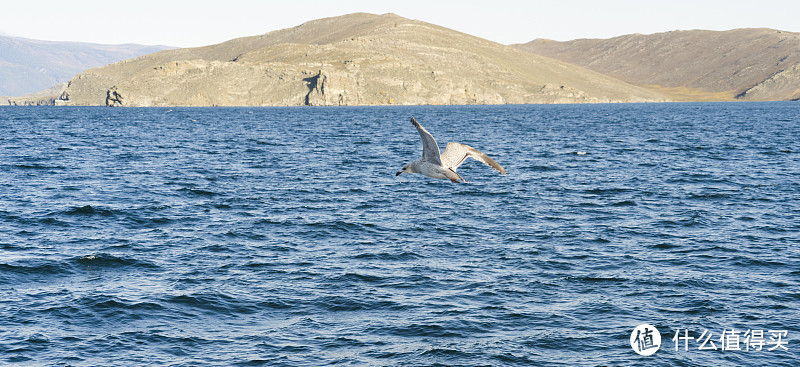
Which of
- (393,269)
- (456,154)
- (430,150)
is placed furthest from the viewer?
(393,269)

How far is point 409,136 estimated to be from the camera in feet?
322

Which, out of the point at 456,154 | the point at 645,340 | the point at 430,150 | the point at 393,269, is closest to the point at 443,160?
the point at 456,154

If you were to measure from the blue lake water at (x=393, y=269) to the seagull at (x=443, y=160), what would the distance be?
15.8 ft

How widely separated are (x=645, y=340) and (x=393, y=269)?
955 cm

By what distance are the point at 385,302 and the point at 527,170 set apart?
3402 cm

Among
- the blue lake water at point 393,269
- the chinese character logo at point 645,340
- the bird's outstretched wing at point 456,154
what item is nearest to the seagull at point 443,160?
the bird's outstretched wing at point 456,154

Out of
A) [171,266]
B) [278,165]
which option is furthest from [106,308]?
[278,165]

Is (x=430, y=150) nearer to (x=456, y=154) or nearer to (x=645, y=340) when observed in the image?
(x=456, y=154)

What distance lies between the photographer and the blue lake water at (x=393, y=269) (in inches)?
750

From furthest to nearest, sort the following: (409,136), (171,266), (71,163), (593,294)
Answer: (409,136)
(71,163)
(171,266)
(593,294)

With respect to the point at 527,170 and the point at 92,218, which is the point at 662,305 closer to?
the point at 92,218

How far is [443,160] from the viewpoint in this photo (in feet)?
59.9

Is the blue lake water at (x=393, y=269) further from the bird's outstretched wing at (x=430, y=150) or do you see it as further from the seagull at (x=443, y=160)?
the bird's outstretched wing at (x=430, y=150)

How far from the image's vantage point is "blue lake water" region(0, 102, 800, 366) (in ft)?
62.5
